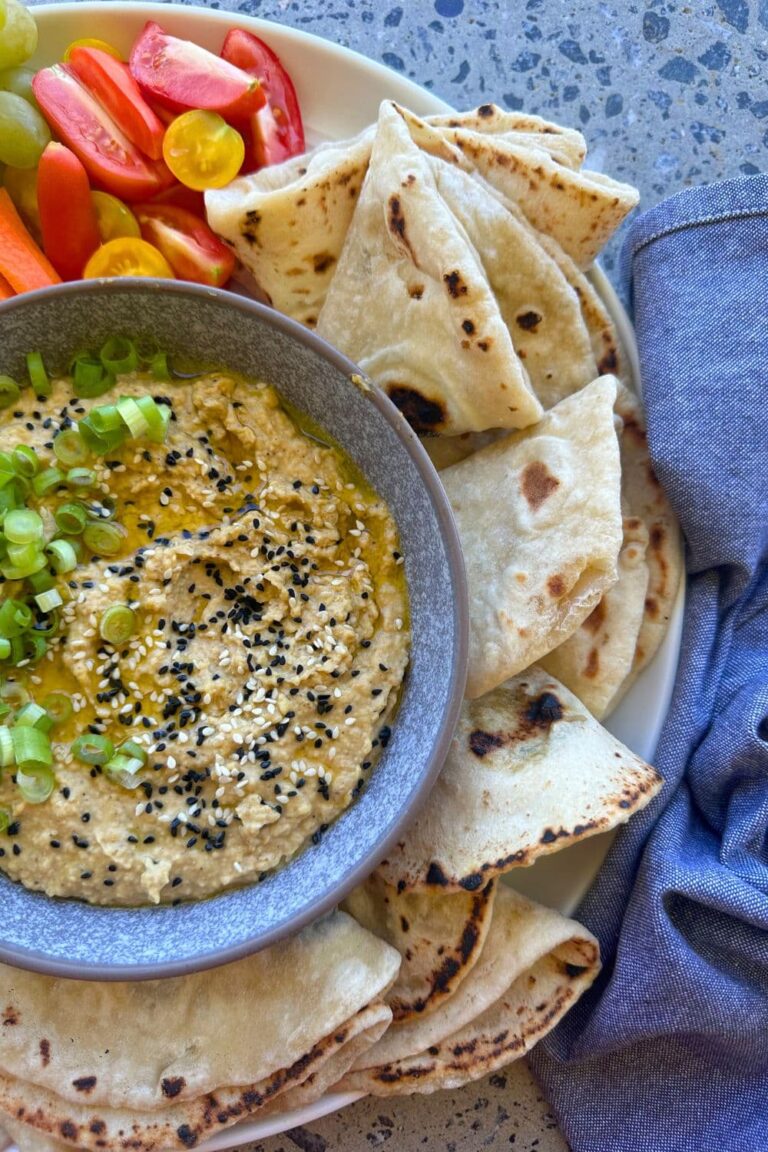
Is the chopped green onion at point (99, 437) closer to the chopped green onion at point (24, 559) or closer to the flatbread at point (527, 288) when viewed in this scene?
the chopped green onion at point (24, 559)

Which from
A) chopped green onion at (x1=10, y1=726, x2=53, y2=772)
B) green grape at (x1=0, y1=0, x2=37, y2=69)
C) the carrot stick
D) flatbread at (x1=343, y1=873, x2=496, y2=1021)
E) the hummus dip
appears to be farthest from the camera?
the carrot stick

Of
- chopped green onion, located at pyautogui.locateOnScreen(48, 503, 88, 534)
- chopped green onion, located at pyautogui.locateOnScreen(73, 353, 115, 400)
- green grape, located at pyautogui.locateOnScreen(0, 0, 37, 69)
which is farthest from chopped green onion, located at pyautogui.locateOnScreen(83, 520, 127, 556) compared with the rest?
green grape, located at pyautogui.locateOnScreen(0, 0, 37, 69)

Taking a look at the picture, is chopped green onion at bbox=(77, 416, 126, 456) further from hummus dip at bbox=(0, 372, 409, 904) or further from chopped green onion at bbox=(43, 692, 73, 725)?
chopped green onion at bbox=(43, 692, 73, 725)

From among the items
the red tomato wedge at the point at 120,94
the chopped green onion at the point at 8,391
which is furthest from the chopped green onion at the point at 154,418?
the red tomato wedge at the point at 120,94

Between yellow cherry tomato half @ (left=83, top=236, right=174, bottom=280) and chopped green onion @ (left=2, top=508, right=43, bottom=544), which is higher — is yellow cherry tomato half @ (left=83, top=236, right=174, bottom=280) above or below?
above

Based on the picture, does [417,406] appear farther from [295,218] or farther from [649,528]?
[649,528]

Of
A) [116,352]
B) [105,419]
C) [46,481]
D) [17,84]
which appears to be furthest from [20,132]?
[46,481]

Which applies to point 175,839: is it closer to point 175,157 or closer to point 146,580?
point 146,580
